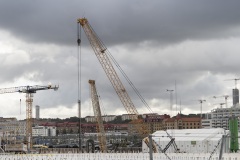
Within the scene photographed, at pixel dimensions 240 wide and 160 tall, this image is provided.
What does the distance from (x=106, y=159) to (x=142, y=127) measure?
70832 mm

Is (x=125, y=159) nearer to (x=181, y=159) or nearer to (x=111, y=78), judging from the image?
(x=181, y=159)

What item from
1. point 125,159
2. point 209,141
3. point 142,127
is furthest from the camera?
point 142,127

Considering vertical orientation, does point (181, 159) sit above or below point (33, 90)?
below

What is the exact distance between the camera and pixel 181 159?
6925cm

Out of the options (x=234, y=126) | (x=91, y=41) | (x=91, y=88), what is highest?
(x=91, y=41)

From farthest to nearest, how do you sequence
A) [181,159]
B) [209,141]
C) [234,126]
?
[209,141]
[181,159]
[234,126]

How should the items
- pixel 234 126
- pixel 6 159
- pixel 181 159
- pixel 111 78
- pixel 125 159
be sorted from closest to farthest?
1. pixel 234 126
2. pixel 181 159
3. pixel 125 159
4. pixel 6 159
5. pixel 111 78

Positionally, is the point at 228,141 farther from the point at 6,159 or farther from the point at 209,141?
the point at 6,159

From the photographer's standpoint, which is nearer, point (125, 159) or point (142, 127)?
point (125, 159)

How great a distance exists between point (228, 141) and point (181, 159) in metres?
8.42

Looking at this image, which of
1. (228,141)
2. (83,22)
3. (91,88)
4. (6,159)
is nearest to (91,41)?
(83,22)

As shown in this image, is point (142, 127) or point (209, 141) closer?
point (209, 141)

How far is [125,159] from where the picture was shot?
244 ft

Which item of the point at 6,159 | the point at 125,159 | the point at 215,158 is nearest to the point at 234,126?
the point at 215,158
